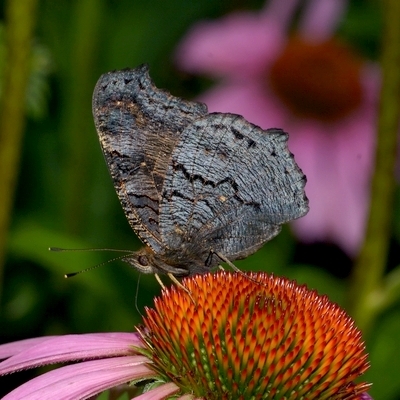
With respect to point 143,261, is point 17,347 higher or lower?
A: lower

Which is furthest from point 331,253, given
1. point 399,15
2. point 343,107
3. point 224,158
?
point 224,158

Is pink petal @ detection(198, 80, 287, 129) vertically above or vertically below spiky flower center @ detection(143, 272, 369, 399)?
above

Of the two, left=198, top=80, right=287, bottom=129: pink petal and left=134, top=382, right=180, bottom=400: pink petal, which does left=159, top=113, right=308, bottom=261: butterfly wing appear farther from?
left=198, top=80, right=287, bottom=129: pink petal

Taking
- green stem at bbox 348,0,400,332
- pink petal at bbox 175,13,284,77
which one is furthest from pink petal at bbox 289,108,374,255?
green stem at bbox 348,0,400,332

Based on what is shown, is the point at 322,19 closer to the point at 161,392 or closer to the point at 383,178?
the point at 383,178

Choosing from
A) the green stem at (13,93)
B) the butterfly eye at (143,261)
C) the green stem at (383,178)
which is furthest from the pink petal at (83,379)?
the green stem at (383,178)

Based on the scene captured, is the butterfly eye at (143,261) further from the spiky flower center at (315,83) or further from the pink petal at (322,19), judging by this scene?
the pink petal at (322,19)

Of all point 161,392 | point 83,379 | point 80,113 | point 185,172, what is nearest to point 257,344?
point 161,392
